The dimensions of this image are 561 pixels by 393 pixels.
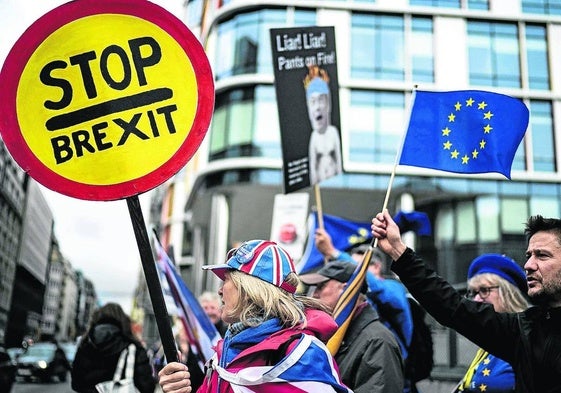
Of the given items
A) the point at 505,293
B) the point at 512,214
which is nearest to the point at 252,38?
the point at 512,214

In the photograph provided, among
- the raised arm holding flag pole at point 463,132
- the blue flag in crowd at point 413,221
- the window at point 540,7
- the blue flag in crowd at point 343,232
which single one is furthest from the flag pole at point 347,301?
the window at point 540,7

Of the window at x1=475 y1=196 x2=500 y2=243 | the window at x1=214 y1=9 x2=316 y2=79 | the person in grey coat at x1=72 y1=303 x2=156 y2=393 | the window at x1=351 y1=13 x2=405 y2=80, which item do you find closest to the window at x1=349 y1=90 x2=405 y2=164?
the window at x1=351 y1=13 x2=405 y2=80

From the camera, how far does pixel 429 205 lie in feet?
94.9

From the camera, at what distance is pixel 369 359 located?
340 centimetres

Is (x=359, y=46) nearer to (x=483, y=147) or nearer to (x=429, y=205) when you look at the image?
(x=429, y=205)

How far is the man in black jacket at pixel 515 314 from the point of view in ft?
8.32

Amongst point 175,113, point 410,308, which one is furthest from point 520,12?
point 175,113

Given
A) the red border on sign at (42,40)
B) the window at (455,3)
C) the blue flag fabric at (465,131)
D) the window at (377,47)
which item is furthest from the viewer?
the window at (455,3)

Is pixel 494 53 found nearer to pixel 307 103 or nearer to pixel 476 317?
pixel 307 103

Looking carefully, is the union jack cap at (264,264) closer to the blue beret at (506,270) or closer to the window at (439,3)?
the blue beret at (506,270)

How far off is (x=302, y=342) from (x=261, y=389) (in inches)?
8.2

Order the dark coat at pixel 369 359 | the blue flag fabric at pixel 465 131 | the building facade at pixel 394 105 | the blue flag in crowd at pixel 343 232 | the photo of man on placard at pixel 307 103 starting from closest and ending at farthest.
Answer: the dark coat at pixel 369 359, the blue flag fabric at pixel 465 131, the photo of man on placard at pixel 307 103, the blue flag in crowd at pixel 343 232, the building facade at pixel 394 105

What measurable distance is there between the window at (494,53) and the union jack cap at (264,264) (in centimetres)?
2861

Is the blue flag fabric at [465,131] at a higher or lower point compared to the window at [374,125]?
lower
